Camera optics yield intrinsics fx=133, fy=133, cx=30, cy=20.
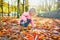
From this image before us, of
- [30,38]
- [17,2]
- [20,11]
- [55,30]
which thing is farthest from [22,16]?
[55,30]

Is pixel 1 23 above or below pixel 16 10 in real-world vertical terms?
below

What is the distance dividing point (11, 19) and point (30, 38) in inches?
A: 14.2

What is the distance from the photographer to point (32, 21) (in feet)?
5.78

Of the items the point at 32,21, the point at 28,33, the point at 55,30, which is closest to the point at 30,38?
the point at 28,33

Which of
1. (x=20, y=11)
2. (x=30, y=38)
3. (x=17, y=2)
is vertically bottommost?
(x=30, y=38)

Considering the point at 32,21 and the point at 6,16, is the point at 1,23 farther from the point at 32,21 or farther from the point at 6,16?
the point at 32,21

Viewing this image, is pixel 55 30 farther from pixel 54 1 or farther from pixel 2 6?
pixel 2 6

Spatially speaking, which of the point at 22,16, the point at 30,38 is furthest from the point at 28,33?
the point at 22,16

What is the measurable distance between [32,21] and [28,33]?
168 millimetres

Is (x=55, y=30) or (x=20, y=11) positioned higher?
(x=20, y=11)

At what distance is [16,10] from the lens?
1781 mm

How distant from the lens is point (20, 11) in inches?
69.5

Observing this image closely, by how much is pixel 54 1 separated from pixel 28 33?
1.82 feet

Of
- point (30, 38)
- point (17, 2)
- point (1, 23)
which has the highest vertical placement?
point (17, 2)
